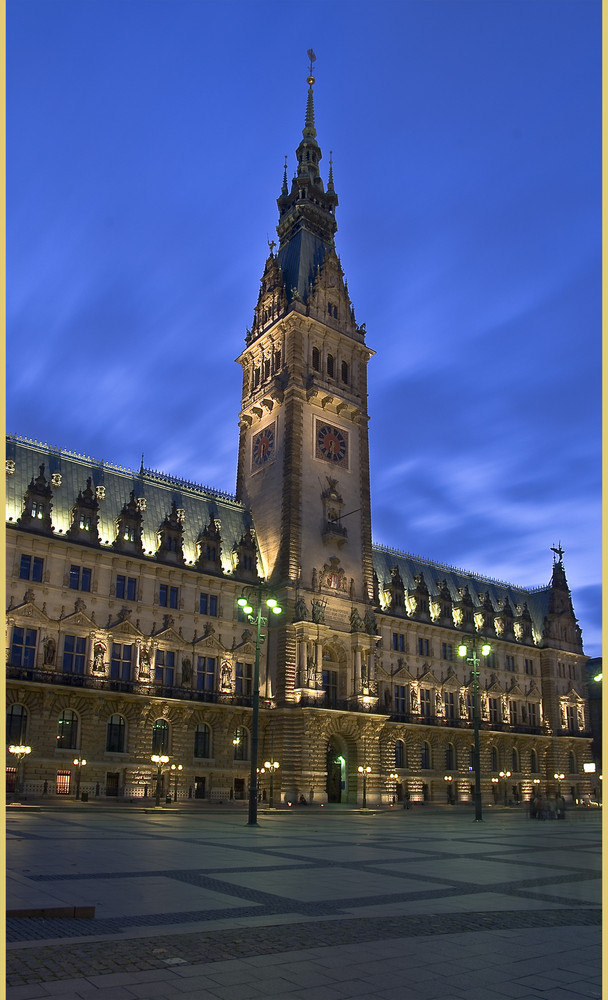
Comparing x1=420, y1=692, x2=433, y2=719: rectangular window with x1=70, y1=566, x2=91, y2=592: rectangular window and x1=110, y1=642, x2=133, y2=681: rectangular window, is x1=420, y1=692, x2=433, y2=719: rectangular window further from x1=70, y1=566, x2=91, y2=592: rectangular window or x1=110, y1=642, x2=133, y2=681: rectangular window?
x1=70, y1=566, x2=91, y2=592: rectangular window

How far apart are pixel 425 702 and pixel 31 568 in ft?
151

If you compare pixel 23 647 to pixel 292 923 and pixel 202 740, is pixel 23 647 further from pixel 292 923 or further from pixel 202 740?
pixel 292 923

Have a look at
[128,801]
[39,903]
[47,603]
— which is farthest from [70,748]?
[39,903]

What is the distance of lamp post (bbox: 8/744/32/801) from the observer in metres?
49.0

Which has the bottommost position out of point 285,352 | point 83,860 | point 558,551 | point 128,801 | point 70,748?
point 128,801

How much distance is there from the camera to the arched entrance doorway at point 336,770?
224 feet

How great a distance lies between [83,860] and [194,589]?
4645 cm

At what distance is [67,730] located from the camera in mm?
54844

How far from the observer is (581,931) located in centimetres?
1273

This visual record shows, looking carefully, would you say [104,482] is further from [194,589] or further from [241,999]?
[241,999]

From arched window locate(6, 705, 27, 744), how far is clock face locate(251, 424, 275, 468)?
32.3m

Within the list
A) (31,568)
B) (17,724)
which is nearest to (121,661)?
(17,724)

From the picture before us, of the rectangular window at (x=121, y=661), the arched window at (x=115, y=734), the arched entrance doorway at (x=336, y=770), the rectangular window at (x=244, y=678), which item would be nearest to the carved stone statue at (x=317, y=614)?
the rectangular window at (x=244, y=678)

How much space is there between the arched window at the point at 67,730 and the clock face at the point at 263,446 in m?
30.1
